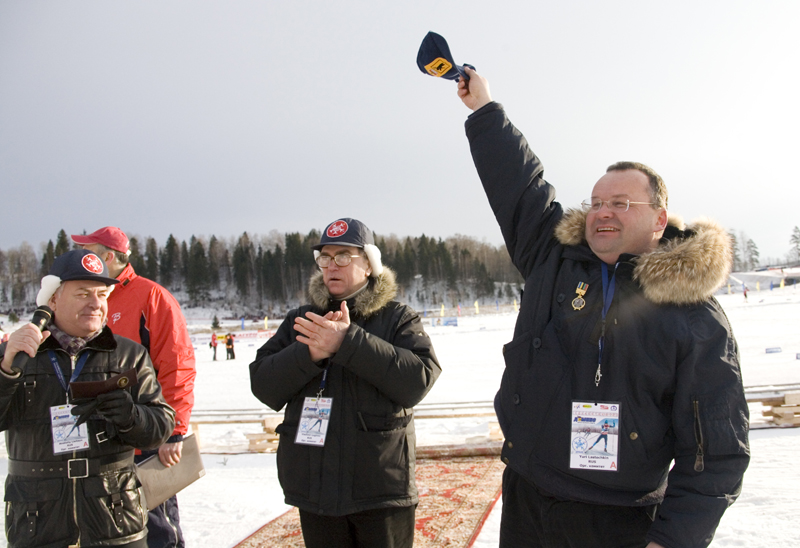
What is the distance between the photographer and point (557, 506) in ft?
6.45

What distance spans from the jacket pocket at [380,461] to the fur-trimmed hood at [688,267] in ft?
4.39

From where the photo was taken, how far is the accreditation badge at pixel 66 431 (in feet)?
7.56

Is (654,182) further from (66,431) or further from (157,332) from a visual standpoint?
(157,332)

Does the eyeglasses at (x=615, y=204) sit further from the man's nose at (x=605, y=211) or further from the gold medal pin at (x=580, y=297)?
the gold medal pin at (x=580, y=297)

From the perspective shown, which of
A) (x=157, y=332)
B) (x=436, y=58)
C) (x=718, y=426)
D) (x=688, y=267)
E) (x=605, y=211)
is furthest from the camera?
(x=157, y=332)

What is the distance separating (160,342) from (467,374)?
14152mm

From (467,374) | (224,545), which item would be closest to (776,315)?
(467,374)

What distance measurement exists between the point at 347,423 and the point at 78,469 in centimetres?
123

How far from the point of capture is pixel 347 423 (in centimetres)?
247

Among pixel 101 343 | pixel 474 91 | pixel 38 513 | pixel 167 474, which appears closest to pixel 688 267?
pixel 474 91

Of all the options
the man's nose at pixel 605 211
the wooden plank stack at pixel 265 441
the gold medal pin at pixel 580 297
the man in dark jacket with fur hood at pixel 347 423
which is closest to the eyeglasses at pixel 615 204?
the man's nose at pixel 605 211

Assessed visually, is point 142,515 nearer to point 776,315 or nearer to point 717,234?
point 717,234

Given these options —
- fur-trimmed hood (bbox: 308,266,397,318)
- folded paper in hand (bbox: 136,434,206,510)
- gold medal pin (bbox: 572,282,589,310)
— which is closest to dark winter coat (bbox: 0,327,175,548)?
folded paper in hand (bbox: 136,434,206,510)

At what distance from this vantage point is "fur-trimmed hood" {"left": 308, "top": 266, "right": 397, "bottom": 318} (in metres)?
2.70
